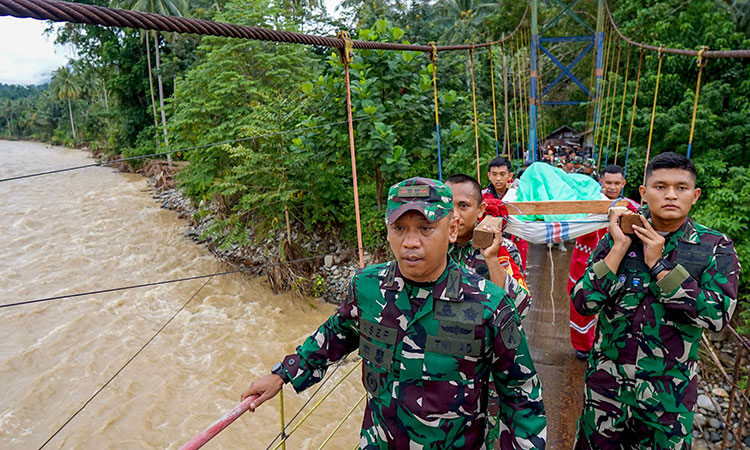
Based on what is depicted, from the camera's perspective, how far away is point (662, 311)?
1.70 m

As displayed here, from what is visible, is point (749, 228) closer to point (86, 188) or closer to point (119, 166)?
point (86, 188)

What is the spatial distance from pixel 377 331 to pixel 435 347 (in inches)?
6.3

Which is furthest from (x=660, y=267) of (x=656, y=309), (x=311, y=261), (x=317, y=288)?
(x=311, y=261)

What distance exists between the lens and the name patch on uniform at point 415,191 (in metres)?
1.20

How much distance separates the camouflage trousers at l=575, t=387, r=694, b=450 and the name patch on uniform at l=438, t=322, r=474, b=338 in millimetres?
946

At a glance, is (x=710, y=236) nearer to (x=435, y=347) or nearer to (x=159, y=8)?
(x=435, y=347)

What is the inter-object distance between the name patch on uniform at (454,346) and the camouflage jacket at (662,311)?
80 centimetres

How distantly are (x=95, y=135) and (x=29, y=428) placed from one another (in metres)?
23.1

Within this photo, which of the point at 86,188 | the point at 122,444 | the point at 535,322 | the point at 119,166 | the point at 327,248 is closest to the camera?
the point at 535,322

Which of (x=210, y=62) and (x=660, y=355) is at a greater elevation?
(x=210, y=62)

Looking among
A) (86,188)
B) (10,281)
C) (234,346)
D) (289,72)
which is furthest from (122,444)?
(86,188)

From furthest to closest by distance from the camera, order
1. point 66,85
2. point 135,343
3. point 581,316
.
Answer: point 66,85, point 135,343, point 581,316

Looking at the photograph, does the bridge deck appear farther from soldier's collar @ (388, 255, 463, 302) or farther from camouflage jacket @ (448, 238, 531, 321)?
soldier's collar @ (388, 255, 463, 302)

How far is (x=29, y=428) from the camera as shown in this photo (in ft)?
19.7
